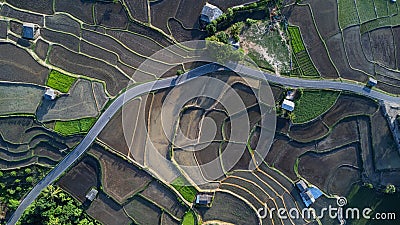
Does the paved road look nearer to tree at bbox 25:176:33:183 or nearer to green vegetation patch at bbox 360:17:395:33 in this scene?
tree at bbox 25:176:33:183

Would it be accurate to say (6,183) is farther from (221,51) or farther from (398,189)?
(398,189)

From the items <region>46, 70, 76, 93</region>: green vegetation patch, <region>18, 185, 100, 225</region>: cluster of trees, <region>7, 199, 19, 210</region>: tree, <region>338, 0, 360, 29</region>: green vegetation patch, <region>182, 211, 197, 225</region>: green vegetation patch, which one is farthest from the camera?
<region>338, 0, 360, 29</region>: green vegetation patch

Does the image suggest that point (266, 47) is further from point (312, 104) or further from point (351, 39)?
point (351, 39)

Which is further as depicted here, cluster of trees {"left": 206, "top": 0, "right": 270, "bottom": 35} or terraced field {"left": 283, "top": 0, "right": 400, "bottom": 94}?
terraced field {"left": 283, "top": 0, "right": 400, "bottom": 94}

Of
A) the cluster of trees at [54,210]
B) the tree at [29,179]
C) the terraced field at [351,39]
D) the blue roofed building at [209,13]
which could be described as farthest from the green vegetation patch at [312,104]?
the tree at [29,179]

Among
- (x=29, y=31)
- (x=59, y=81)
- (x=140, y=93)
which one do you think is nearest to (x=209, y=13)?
(x=140, y=93)

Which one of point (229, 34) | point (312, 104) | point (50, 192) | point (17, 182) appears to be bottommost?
point (50, 192)

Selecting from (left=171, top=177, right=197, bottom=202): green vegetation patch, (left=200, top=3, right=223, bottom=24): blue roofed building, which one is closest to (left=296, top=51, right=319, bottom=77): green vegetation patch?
(left=200, top=3, right=223, bottom=24): blue roofed building
